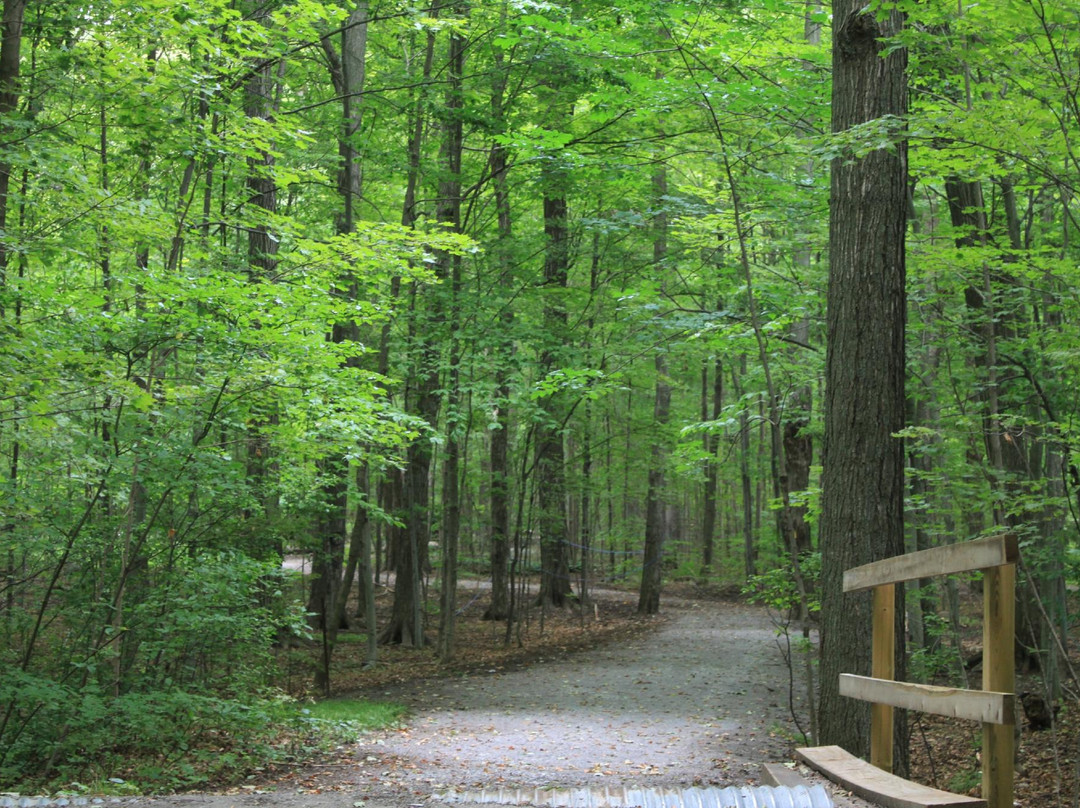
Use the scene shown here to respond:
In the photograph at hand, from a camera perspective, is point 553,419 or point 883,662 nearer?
point 883,662

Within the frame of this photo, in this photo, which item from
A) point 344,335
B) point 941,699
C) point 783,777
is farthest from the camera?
point 344,335

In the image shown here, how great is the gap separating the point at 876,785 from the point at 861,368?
315cm

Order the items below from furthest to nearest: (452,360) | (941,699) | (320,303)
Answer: (452,360)
(320,303)
(941,699)

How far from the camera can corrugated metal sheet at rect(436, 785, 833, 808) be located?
12.2 feet

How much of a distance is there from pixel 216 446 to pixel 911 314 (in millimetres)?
8293

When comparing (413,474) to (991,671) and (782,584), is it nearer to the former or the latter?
(782,584)

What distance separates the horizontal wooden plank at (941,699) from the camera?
308 cm

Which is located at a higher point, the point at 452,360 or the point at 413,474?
the point at 452,360

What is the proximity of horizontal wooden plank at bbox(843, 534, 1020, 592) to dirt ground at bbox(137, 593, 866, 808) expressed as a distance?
1.00 meters

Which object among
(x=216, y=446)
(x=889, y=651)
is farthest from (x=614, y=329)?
(x=889, y=651)

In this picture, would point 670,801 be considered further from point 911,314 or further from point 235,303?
point 911,314

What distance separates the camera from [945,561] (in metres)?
3.52

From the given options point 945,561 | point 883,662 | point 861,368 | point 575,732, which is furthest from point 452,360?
point 945,561

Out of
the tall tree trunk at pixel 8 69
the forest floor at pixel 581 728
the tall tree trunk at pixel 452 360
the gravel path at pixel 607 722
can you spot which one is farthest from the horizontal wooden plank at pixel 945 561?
the tall tree trunk at pixel 452 360
